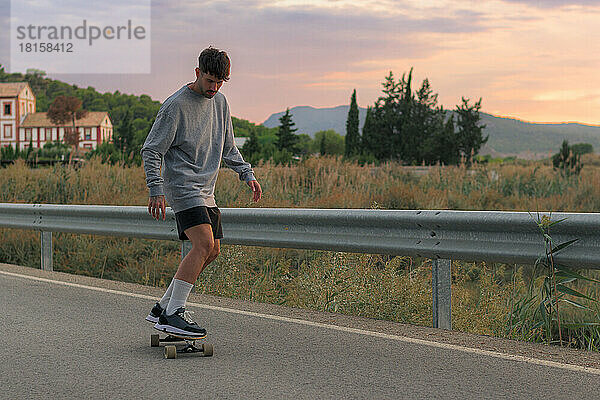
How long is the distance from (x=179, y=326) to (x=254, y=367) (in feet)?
1.98

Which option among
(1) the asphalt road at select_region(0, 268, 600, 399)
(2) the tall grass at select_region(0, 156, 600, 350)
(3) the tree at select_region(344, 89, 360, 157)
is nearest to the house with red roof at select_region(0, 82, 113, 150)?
(3) the tree at select_region(344, 89, 360, 157)

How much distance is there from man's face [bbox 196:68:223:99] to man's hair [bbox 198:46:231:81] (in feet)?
0.12

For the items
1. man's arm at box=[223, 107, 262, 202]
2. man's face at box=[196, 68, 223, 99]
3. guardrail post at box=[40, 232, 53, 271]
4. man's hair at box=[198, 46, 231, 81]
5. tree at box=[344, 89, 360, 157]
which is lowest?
guardrail post at box=[40, 232, 53, 271]

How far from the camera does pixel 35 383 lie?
452 centimetres

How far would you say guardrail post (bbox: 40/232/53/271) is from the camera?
9828mm

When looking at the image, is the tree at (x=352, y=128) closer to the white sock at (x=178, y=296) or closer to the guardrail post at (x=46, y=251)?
the guardrail post at (x=46, y=251)

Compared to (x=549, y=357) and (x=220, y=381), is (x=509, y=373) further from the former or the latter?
(x=220, y=381)

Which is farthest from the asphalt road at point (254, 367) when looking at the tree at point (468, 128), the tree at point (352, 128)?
the tree at point (352, 128)

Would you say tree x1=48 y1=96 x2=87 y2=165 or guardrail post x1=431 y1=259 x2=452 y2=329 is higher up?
tree x1=48 y1=96 x2=87 y2=165

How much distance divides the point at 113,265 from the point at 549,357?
6318 mm

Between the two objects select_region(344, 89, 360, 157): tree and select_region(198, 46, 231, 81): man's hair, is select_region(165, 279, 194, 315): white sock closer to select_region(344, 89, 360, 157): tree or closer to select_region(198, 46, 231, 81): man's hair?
select_region(198, 46, 231, 81): man's hair

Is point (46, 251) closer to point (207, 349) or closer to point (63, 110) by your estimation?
point (207, 349)

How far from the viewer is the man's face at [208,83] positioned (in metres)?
5.03

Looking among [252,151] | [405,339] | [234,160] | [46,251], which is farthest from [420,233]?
[252,151]
